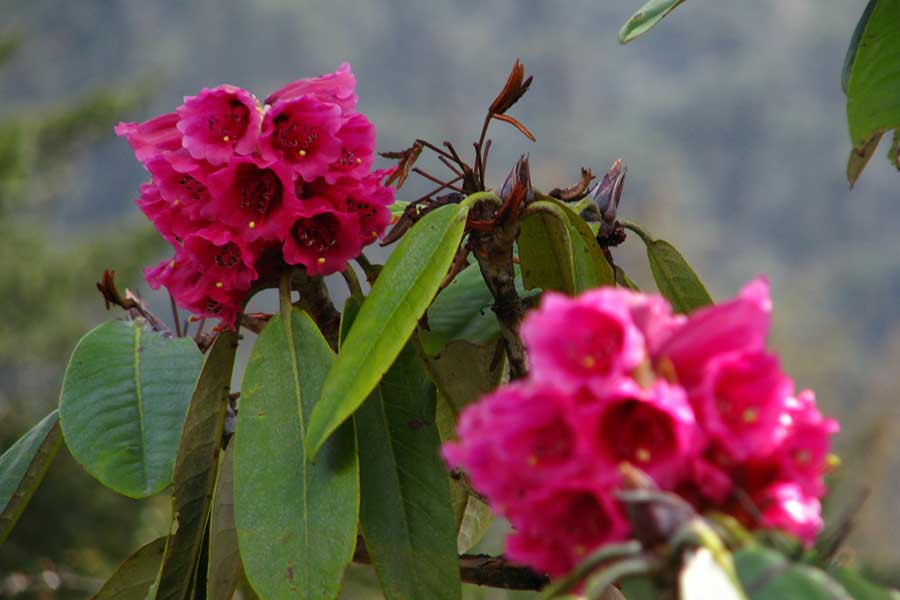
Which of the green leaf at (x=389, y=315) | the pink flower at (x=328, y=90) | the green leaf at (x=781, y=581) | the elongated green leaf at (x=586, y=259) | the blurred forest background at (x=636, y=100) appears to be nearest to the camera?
the green leaf at (x=781, y=581)

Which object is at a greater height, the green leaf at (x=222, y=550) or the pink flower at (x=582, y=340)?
the pink flower at (x=582, y=340)

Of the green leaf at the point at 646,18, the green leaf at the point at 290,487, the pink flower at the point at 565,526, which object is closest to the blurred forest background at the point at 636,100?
the green leaf at the point at 646,18

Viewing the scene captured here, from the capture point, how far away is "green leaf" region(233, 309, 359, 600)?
891mm

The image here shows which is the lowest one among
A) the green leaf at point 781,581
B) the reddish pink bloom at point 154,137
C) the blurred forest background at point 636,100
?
the green leaf at point 781,581

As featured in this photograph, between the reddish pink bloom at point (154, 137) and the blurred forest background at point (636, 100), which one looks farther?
the blurred forest background at point (636, 100)

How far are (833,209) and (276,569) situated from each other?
118 ft

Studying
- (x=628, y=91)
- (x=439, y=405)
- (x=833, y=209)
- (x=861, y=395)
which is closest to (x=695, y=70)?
(x=628, y=91)

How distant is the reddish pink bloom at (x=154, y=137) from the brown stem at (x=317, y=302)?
0.17 m

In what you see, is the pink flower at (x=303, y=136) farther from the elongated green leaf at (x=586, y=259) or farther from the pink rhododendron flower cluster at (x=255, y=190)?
the elongated green leaf at (x=586, y=259)

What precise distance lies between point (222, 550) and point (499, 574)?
26 cm

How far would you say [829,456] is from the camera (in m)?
0.60

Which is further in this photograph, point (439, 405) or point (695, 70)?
point (695, 70)

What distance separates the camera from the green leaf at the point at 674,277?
3.67 ft

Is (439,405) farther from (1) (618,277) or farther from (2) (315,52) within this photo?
(2) (315,52)
